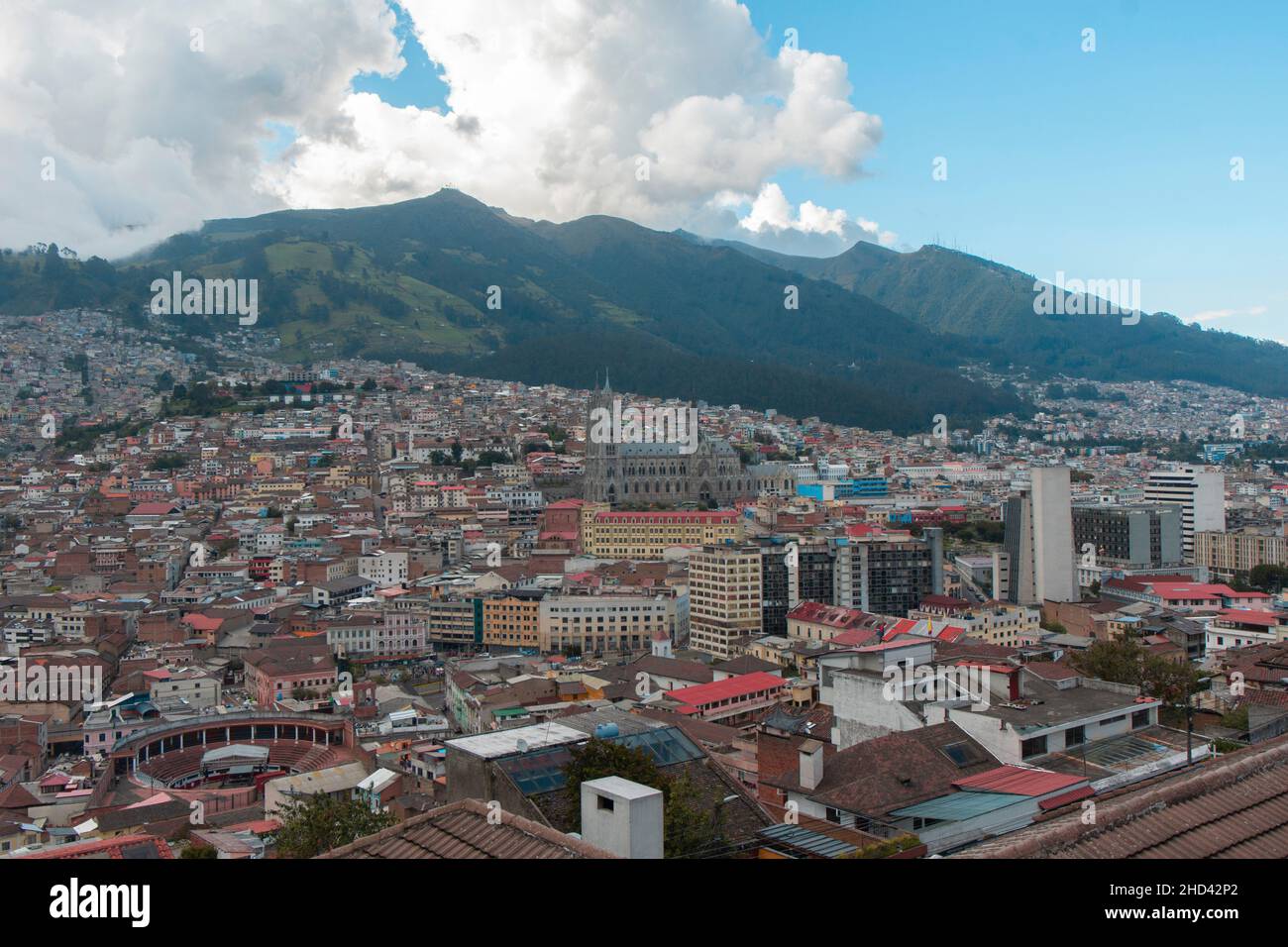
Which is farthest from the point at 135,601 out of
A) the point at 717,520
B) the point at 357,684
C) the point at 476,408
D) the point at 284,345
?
the point at 284,345

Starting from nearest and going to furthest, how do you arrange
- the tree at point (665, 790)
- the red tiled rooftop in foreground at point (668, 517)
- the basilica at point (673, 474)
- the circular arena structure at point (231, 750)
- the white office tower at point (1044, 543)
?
the tree at point (665, 790) → the circular arena structure at point (231, 750) → the white office tower at point (1044, 543) → the red tiled rooftop in foreground at point (668, 517) → the basilica at point (673, 474)

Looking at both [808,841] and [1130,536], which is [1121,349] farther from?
[808,841]

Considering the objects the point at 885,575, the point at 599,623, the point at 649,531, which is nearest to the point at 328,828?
the point at 599,623

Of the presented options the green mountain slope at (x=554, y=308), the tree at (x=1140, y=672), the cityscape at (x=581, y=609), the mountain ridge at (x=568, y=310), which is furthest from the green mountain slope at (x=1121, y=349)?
the tree at (x=1140, y=672)

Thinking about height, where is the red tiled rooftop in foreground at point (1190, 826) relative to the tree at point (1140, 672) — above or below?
above

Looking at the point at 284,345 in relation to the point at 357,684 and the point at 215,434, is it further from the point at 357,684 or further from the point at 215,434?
the point at 357,684

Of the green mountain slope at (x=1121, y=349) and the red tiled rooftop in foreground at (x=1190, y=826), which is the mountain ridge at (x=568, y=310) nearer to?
the green mountain slope at (x=1121, y=349)

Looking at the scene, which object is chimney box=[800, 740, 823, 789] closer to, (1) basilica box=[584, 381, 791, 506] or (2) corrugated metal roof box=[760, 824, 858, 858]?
(2) corrugated metal roof box=[760, 824, 858, 858]
